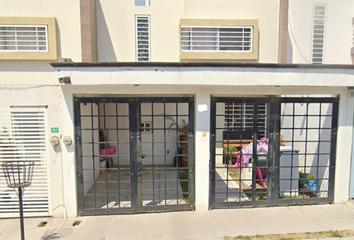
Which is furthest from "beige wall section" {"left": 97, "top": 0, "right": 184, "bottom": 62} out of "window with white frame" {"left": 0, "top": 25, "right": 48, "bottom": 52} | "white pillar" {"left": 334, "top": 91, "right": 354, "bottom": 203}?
"white pillar" {"left": 334, "top": 91, "right": 354, "bottom": 203}

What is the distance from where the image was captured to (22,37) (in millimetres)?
6184

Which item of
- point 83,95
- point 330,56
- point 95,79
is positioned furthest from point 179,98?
point 330,56

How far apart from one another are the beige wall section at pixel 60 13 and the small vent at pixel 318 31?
28.4 feet

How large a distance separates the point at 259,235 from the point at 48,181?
4360 millimetres

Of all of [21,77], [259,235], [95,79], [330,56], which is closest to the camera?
[259,235]

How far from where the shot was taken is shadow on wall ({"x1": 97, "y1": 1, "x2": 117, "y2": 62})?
7.02 meters

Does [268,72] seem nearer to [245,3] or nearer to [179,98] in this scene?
[179,98]

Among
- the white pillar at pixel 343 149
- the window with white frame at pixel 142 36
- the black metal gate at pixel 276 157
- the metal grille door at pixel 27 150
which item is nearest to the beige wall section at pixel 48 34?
the window with white frame at pixel 142 36

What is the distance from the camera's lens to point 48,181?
14.2ft

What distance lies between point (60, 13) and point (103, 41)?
4.68ft

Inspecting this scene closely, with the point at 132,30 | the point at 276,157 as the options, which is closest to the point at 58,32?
the point at 132,30

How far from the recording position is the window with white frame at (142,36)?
23.6 feet

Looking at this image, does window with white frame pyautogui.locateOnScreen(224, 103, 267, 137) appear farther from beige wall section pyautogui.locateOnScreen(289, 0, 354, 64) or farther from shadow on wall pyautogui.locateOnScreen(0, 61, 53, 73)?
shadow on wall pyautogui.locateOnScreen(0, 61, 53, 73)

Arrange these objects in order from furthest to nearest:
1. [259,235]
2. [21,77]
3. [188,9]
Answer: [188,9]
[21,77]
[259,235]
